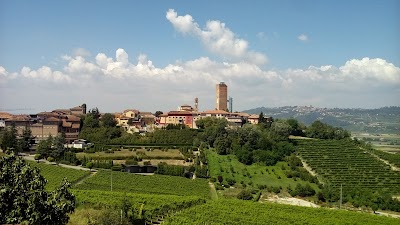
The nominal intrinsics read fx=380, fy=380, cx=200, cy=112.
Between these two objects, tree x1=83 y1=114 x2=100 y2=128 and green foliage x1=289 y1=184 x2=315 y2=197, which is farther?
tree x1=83 y1=114 x2=100 y2=128

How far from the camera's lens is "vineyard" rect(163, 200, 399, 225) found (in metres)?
29.5

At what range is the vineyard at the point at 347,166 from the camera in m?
48.5

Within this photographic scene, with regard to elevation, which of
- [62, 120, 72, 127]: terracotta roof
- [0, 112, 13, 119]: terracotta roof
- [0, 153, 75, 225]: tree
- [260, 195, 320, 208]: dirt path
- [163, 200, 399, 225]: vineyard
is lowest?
[260, 195, 320, 208]: dirt path

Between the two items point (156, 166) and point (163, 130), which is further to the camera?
point (163, 130)

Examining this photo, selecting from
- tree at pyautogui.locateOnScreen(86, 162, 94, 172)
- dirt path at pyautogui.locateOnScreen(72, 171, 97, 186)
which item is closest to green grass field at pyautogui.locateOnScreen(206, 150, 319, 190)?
dirt path at pyautogui.locateOnScreen(72, 171, 97, 186)

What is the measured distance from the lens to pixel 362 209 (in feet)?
133

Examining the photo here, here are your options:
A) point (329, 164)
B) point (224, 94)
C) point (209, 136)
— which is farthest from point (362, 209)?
point (224, 94)

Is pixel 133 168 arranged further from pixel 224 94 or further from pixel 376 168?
pixel 224 94

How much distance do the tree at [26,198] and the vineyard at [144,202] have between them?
53.5 feet

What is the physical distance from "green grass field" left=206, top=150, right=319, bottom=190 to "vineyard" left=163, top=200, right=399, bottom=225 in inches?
524

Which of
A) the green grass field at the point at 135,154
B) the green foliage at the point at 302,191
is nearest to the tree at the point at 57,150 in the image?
the green grass field at the point at 135,154

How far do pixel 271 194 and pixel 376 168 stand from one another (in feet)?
66.4

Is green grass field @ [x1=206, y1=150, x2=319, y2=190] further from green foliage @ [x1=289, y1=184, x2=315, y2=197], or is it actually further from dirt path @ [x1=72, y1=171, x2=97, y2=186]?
dirt path @ [x1=72, y1=171, x2=97, y2=186]

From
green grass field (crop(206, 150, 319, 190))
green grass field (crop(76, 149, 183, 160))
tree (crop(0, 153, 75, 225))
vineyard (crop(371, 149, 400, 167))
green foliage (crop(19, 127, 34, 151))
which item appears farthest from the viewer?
green foliage (crop(19, 127, 34, 151))
